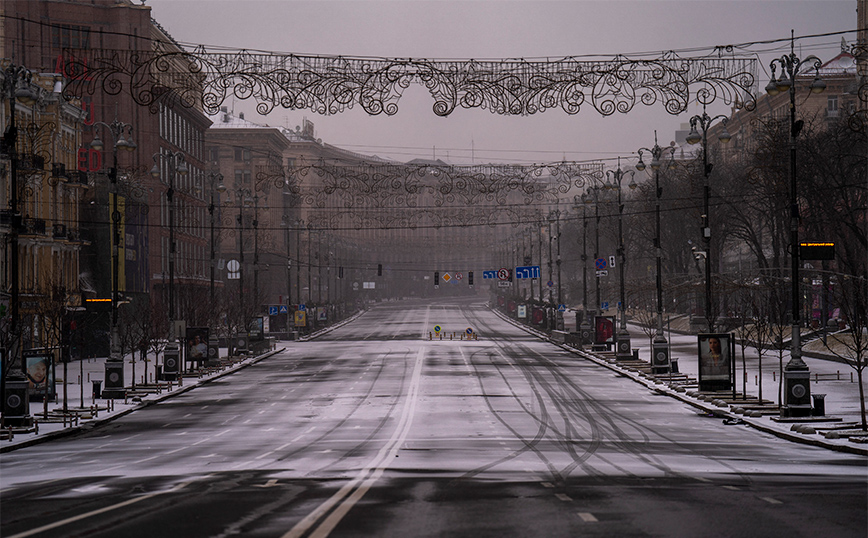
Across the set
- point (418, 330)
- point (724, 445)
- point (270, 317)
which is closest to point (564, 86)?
point (724, 445)

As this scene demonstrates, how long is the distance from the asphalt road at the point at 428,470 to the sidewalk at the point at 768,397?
28.9 inches

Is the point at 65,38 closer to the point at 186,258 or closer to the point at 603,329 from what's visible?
the point at 186,258

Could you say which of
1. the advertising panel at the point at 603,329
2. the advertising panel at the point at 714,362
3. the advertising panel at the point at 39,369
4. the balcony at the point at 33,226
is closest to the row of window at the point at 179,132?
the balcony at the point at 33,226

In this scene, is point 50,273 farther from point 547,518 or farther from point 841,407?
point 547,518

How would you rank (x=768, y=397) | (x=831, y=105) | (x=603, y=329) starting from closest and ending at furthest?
(x=768, y=397)
(x=603, y=329)
(x=831, y=105)

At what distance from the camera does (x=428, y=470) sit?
21.5 meters

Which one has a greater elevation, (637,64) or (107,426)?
(637,64)

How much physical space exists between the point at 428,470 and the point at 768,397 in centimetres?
2442

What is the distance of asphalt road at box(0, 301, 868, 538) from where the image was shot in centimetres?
1409

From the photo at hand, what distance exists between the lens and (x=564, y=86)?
100.0 ft

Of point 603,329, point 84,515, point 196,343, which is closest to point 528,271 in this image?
point 603,329

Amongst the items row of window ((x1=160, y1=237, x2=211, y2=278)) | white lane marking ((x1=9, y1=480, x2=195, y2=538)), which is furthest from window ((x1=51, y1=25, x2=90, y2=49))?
white lane marking ((x1=9, y1=480, x2=195, y2=538))

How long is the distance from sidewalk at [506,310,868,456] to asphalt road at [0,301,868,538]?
2.41ft

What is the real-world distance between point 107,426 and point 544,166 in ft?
71.5
